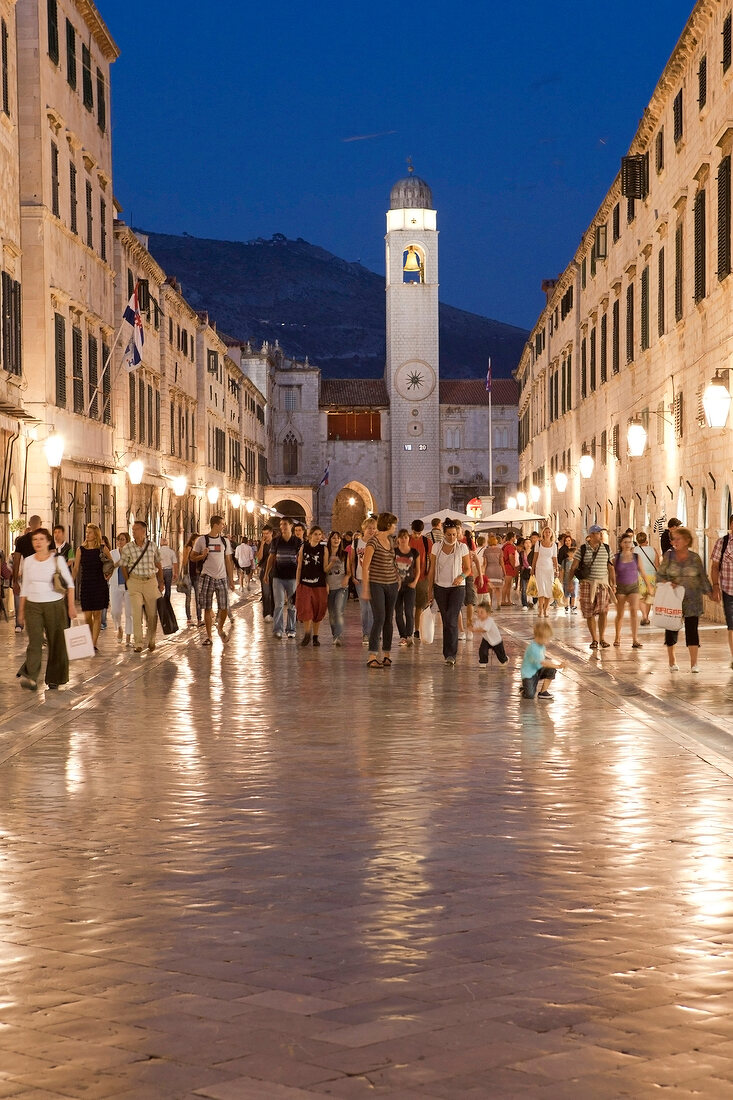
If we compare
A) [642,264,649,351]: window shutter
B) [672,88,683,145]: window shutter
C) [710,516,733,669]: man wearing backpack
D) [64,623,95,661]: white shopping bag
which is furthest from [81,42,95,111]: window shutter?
[710,516,733,669]: man wearing backpack

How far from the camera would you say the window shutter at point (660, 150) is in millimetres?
30203

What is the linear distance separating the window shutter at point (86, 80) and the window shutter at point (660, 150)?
13.7 m

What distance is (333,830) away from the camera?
7.76 m

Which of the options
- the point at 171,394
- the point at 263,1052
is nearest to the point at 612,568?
the point at 263,1052

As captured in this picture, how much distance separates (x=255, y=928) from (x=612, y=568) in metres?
16.0

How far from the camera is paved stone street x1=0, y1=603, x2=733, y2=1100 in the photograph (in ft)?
14.2

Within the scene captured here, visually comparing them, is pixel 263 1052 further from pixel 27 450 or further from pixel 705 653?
pixel 27 450

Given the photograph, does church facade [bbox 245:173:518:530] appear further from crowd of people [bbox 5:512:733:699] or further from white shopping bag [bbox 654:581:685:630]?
white shopping bag [bbox 654:581:685:630]

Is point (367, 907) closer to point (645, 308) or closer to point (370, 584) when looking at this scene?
point (370, 584)

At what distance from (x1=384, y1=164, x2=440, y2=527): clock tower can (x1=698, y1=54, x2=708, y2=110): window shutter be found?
67.3 meters

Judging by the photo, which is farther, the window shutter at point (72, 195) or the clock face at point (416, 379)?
the clock face at point (416, 379)

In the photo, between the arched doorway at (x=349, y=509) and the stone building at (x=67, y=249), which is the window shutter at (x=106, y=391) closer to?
the stone building at (x=67, y=249)

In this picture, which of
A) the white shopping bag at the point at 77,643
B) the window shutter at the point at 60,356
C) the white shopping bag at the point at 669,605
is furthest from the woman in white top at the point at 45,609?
the window shutter at the point at 60,356

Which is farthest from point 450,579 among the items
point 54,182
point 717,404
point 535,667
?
point 54,182
